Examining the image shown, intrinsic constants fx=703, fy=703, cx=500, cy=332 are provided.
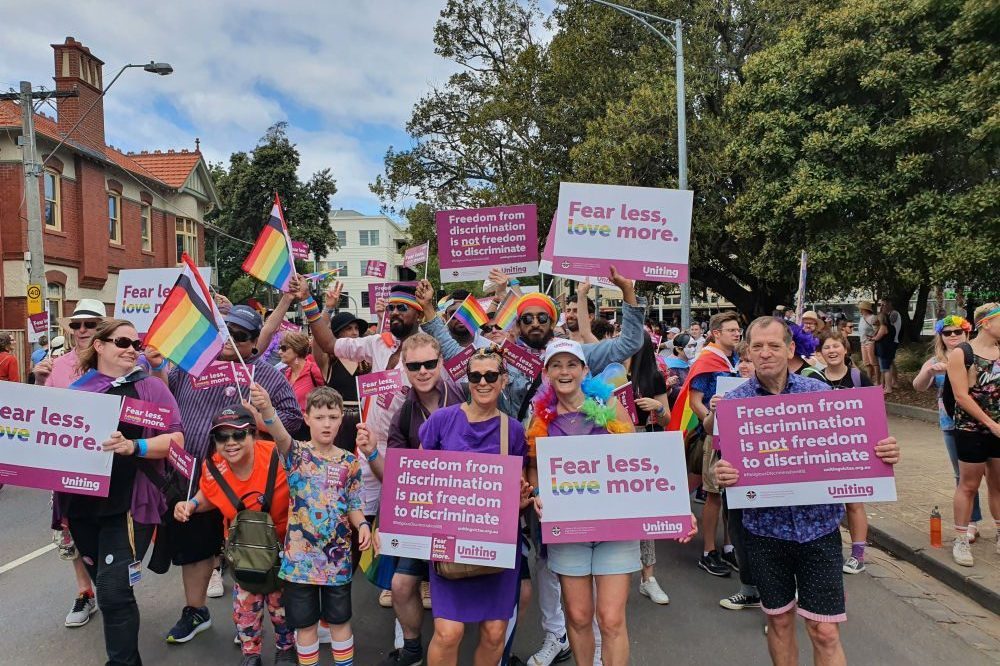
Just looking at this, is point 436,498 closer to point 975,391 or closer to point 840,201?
point 975,391

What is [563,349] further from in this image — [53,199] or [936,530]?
[53,199]

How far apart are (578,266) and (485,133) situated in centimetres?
2062

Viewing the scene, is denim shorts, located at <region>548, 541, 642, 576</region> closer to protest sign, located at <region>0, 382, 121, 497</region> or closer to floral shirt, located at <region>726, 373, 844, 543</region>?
floral shirt, located at <region>726, 373, 844, 543</region>

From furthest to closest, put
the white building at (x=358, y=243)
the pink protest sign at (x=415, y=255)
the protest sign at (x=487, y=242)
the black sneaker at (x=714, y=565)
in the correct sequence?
the white building at (x=358, y=243), the pink protest sign at (x=415, y=255), the protest sign at (x=487, y=242), the black sneaker at (x=714, y=565)

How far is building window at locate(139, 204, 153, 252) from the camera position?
1139 inches

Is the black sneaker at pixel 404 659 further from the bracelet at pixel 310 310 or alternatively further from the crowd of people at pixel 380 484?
the bracelet at pixel 310 310

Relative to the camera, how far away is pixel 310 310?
17.6ft

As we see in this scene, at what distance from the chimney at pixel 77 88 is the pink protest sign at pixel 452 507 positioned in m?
25.1

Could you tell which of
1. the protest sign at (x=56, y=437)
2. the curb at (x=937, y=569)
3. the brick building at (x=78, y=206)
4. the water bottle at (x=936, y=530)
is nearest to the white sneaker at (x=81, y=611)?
the protest sign at (x=56, y=437)

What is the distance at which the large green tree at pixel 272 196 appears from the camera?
122 ft

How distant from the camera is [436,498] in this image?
3.39 m

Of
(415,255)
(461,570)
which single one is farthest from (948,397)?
(415,255)

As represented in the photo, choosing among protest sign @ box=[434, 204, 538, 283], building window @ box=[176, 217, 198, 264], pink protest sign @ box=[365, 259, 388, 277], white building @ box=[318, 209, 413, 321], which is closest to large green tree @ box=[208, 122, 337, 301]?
building window @ box=[176, 217, 198, 264]

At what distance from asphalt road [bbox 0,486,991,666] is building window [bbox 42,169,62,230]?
67.7 ft
